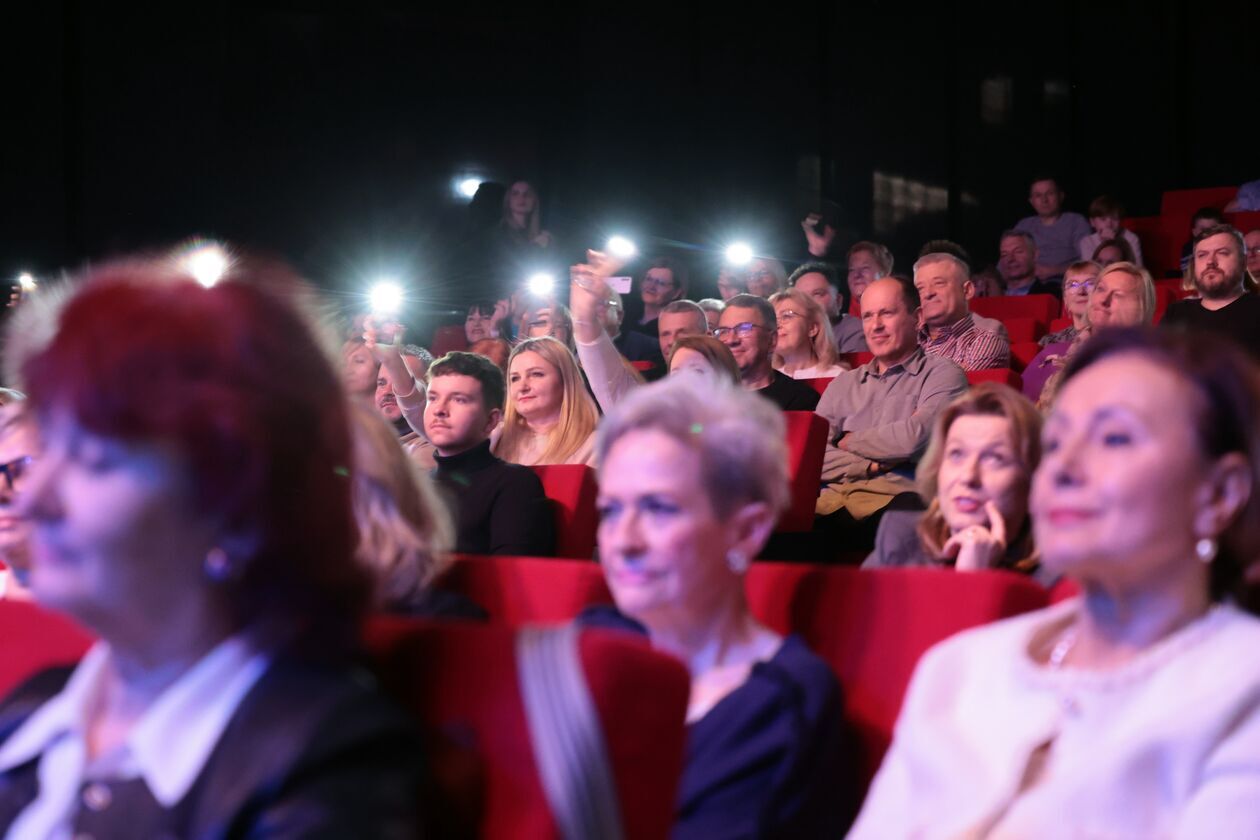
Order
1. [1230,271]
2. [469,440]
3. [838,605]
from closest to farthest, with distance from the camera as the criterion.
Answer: [838,605]
[469,440]
[1230,271]

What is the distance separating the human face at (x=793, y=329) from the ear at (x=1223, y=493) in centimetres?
221

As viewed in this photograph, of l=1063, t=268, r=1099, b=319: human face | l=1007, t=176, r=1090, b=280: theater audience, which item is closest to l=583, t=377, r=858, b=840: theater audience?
l=1063, t=268, r=1099, b=319: human face

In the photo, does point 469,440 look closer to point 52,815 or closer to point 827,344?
point 827,344

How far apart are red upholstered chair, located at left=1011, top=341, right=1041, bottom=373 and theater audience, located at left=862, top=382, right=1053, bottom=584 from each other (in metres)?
2.04

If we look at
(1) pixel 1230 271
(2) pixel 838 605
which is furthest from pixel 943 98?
(2) pixel 838 605

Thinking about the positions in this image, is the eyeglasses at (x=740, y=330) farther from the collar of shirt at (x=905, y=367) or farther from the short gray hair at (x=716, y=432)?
the short gray hair at (x=716, y=432)

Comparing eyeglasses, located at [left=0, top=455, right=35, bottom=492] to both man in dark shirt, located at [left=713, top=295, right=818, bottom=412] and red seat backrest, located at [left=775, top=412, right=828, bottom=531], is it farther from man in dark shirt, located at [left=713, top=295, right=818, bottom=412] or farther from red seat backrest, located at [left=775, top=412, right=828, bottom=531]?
man in dark shirt, located at [left=713, top=295, right=818, bottom=412]

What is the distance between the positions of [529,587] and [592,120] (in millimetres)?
3952

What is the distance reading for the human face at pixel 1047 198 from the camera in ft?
16.3

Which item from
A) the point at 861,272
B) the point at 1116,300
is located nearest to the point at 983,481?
the point at 1116,300

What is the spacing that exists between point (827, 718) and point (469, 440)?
3.70 feet

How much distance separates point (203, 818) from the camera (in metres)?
0.55

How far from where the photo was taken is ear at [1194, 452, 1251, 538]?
0.85 meters

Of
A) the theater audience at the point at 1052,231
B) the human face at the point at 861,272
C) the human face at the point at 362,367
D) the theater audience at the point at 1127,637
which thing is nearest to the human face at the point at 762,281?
the human face at the point at 861,272
